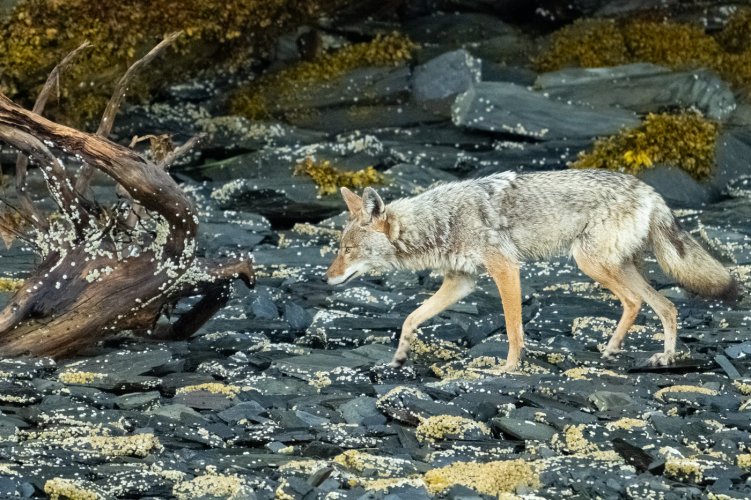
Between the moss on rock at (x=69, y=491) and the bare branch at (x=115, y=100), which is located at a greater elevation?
the bare branch at (x=115, y=100)

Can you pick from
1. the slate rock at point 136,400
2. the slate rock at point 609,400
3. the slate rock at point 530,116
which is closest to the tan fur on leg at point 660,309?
the slate rock at point 609,400

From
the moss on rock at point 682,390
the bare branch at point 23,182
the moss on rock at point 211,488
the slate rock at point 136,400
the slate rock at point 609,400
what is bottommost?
the moss on rock at point 682,390

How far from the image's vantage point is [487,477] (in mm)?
8867

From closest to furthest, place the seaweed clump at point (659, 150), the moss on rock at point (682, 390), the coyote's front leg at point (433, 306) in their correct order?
the moss on rock at point (682, 390)
the coyote's front leg at point (433, 306)
the seaweed clump at point (659, 150)

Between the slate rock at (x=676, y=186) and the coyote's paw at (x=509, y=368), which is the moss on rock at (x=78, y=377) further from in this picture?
the slate rock at (x=676, y=186)

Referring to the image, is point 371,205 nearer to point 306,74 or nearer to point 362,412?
point 362,412

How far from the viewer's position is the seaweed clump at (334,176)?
20620mm

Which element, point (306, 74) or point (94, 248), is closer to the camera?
point (94, 248)

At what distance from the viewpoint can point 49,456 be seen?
931 centimetres

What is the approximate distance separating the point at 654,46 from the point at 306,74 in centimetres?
673

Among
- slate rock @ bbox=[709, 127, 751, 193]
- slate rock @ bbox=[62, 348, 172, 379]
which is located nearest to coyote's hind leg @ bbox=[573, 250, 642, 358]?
slate rock @ bbox=[62, 348, 172, 379]

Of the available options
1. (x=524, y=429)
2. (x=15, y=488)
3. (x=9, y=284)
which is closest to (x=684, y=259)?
(x=524, y=429)

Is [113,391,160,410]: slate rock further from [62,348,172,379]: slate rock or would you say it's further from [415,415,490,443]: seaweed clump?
[415,415,490,443]: seaweed clump

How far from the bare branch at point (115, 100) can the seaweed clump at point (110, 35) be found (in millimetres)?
7840
